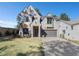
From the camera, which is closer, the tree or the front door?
the tree

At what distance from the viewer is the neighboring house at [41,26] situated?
522 centimetres

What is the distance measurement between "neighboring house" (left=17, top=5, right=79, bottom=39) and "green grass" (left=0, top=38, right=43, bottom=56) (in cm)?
19

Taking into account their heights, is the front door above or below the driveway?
above

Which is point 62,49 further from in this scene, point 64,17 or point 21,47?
point 21,47

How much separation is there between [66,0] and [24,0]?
1157 mm

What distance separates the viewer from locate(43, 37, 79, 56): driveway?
514 cm

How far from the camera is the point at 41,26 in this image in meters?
5.30

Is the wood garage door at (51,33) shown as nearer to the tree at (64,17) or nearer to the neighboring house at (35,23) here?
the neighboring house at (35,23)

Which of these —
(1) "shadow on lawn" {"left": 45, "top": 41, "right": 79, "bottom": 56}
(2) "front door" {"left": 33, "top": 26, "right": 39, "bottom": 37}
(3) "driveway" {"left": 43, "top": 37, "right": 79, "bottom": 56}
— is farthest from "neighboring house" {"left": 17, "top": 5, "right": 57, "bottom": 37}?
(1) "shadow on lawn" {"left": 45, "top": 41, "right": 79, "bottom": 56}

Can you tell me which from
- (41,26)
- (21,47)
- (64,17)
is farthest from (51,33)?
(21,47)

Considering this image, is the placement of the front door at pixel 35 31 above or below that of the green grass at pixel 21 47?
above

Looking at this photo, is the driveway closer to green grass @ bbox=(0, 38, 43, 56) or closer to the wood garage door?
the wood garage door

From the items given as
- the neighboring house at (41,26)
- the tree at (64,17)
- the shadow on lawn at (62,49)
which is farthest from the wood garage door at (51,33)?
the tree at (64,17)

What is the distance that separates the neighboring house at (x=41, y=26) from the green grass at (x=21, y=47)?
7.5 inches
